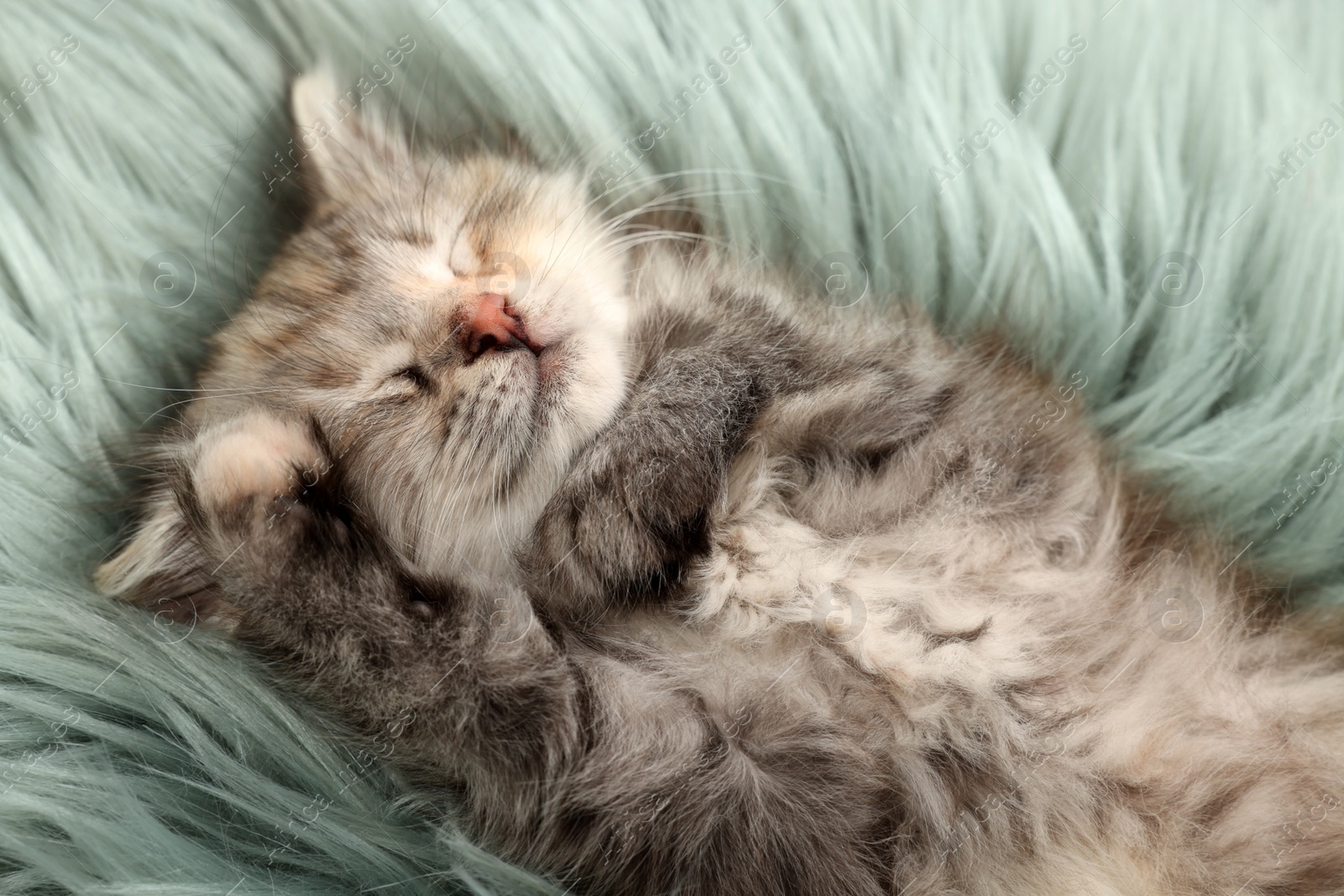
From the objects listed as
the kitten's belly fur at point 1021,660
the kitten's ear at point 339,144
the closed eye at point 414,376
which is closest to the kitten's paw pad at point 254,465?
the closed eye at point 414,376

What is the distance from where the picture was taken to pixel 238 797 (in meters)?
0.84

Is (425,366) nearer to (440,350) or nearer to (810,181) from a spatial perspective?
(440,350)

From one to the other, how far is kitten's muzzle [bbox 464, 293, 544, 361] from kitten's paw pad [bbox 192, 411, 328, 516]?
0.22 m

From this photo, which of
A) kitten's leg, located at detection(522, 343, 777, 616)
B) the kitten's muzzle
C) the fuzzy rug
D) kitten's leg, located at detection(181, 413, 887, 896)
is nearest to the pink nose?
the kitten's muzzle

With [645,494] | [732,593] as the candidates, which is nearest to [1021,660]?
[732,593]

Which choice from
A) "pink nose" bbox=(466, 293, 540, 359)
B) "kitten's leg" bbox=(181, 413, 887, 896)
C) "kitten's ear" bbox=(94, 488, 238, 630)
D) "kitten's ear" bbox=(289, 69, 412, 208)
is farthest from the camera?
"kitten's ear" bbox=(289, 69, 412, 208)

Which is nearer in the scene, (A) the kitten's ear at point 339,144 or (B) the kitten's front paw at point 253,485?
(B) the kitten's front paw at point 253,485

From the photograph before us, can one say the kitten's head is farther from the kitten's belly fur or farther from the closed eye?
the kitten's belly fur

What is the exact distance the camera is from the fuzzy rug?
1079 millimetres

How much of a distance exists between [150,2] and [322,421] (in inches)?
26.5

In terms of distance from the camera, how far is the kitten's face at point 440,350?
3.26ft

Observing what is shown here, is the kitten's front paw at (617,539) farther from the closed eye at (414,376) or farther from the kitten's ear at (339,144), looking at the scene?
the kitten's ear at (339,144)

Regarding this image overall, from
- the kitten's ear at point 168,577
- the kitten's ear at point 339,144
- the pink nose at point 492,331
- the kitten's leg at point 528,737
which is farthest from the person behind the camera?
the kitten's ear at point 339,144

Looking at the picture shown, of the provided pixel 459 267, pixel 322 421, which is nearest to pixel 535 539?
pixel 322 421
